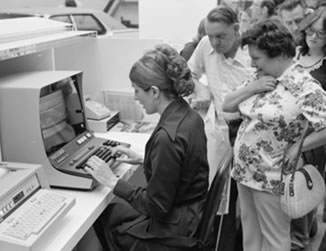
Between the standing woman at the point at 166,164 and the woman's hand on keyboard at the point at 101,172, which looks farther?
the woman's hand on keyboard at the point at 101,172

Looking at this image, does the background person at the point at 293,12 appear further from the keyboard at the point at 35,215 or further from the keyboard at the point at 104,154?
the keyboard at the point at 35,215

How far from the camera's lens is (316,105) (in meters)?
1.49

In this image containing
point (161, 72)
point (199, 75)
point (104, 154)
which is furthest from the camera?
point (199, 75)

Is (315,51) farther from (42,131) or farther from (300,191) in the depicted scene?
(42,131)

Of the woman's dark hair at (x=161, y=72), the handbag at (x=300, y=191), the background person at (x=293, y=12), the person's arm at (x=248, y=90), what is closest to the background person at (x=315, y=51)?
the handbag at (x=300, y=191)

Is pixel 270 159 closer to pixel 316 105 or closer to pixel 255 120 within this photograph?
pixel 255 120

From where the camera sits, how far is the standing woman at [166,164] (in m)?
1.33

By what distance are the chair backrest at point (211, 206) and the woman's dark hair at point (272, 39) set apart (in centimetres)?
50

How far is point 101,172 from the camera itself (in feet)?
4.84

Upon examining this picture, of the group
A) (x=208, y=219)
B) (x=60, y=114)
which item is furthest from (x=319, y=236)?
(x=60, y=114)

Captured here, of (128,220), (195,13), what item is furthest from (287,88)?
(195,13)

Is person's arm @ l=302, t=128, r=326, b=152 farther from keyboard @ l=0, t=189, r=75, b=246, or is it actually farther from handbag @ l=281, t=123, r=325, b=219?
keyboard @ l=0, t=189, r=75, b=246

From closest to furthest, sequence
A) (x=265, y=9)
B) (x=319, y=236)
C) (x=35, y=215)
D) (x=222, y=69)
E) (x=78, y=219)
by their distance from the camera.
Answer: (x=35, y=215) → (x=78, y=219) → (x=222, y=69) → (x=319, y=236) → (x=265, y=9)

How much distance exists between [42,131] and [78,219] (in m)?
0.40
